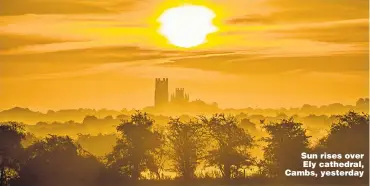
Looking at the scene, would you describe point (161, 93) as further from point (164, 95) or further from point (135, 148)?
point (135, 148)

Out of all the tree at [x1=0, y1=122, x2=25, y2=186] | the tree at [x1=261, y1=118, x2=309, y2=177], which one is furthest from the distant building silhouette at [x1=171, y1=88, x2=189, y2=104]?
the tree at [x1=0, y1=122, x2=25, y2=186]

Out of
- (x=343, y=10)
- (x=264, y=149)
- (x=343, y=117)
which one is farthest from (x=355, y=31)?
(x=264, y=149)

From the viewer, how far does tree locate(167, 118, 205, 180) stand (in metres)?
6.51

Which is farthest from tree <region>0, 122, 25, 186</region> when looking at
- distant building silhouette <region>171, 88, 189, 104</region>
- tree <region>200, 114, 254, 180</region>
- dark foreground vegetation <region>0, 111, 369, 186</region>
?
tree <region>200, 114, 254, 180</region>

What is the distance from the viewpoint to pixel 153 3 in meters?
6.41

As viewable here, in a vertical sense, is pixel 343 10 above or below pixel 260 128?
above

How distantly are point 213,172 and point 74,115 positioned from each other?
3.38ft

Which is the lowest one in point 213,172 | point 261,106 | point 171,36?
point 213,172

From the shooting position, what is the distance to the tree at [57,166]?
254 inches

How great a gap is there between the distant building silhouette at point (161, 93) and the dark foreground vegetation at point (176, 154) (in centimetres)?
13

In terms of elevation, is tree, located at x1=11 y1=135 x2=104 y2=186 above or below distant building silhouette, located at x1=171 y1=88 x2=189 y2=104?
below

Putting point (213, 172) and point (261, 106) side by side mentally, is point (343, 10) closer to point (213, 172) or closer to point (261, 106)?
point (261, 106)

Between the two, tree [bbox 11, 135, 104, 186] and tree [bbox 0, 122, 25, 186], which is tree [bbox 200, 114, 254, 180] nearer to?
tree [bbox 11, 135, 104, 186]

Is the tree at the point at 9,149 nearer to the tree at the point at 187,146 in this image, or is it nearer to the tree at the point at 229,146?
the tree at the point at 187,146
